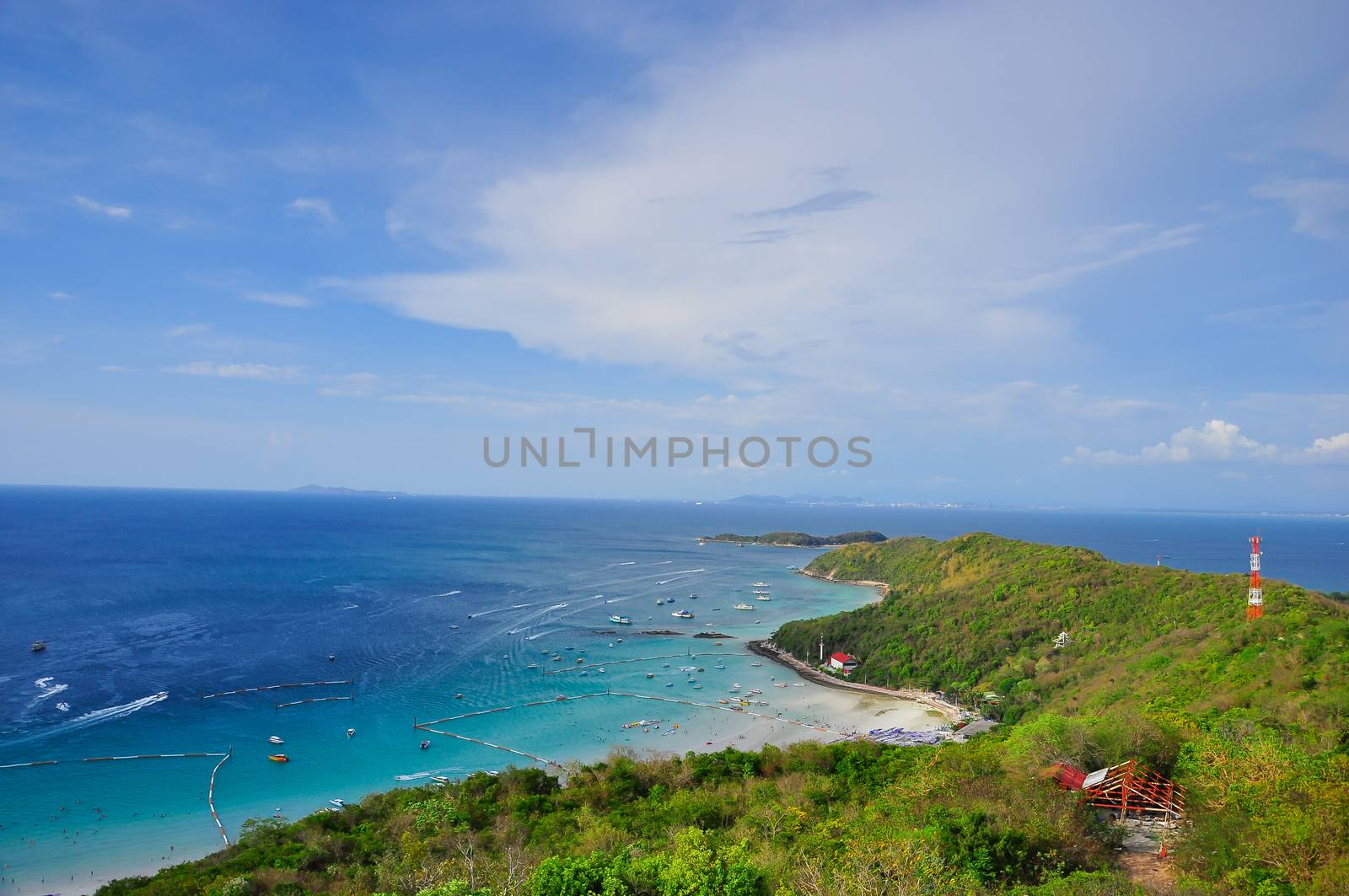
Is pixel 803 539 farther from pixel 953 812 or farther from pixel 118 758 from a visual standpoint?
pixel 953 812

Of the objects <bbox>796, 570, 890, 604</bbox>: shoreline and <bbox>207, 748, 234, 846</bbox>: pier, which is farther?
<bbox>796, 570, 890, 604</bbox>: shoreline

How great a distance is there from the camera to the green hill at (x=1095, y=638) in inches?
875

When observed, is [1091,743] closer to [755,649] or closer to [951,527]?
[755,649]

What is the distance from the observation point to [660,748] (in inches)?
1233

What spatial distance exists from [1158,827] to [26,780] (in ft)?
116

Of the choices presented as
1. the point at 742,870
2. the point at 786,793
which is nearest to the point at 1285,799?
the point at 742,870

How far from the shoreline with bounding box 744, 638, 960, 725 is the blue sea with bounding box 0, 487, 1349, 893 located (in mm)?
1785

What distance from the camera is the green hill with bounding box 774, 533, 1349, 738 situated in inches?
875

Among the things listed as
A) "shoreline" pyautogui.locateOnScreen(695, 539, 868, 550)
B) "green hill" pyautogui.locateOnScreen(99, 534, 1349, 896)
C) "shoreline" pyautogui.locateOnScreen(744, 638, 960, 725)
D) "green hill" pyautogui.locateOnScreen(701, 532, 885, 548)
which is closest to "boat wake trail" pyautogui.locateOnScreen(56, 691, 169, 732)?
"green hill" pyautogui.locateOnScreen(99, 534, 1349, 896)

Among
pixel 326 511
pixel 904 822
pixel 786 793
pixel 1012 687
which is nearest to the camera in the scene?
pixel 904 822

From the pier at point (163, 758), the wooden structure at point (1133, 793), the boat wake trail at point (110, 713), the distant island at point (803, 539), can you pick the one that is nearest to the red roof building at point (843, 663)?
the wooden structure at point (1133, 793)

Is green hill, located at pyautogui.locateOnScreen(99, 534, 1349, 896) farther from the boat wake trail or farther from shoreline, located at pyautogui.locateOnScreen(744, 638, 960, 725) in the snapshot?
the boat wake trail

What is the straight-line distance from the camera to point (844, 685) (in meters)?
41.4

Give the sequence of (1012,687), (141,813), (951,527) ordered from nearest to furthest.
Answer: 1. (141,813)
2. (1012,687)
3. (951,527)
